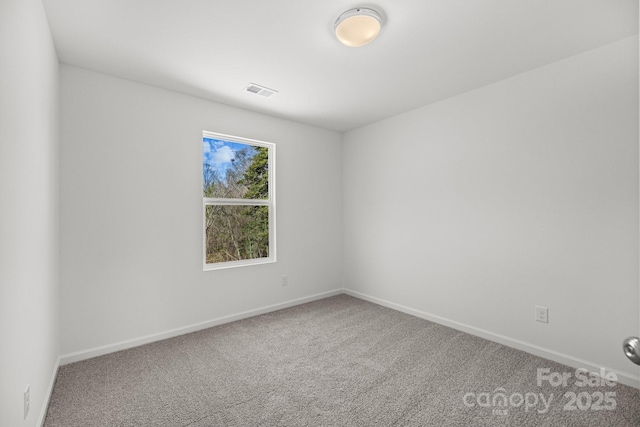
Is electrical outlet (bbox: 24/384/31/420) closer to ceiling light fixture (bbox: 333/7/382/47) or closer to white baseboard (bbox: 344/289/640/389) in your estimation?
ceiling light fixture (bbox: 333/7/382/47)

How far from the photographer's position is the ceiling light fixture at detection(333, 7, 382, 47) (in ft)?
5.92

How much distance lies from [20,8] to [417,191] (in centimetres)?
336

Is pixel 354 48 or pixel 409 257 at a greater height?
pixel 354 48

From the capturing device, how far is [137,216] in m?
2.71

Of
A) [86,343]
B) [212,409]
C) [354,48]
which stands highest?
[354,48]

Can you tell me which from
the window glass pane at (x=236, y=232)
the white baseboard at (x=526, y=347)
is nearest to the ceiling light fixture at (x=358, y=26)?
the window glass pane at (x=236, y=232)

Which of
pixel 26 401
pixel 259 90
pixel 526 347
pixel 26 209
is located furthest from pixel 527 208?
pixel 26 401

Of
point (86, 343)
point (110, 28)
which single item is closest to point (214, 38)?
point (110, 28)

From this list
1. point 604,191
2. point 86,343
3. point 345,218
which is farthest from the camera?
point 345,218

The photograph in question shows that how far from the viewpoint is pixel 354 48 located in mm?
2217

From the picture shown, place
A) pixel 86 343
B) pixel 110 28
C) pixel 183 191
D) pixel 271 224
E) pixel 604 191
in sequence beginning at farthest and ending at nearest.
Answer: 1. pixel 271 224
2. pixel 183 191
3. pixel 86 343
4. pixel 604 191
5. pixel 110 28

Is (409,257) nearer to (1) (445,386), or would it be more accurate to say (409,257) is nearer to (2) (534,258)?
(2) (534,258)

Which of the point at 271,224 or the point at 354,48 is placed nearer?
the point at 354,48

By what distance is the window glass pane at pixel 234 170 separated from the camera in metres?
3.29
